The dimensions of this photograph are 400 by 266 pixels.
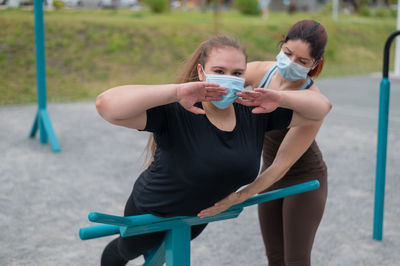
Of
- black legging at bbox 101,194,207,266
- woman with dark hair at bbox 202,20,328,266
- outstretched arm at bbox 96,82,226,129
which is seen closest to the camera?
outstretched arm at bbox 96,82,226,129

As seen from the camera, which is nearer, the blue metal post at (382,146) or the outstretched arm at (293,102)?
the outstretched arm at (293,102)

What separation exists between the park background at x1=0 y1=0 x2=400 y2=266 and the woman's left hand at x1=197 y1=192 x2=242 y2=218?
606mm

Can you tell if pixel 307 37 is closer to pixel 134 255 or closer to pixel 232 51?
pixel 232 51

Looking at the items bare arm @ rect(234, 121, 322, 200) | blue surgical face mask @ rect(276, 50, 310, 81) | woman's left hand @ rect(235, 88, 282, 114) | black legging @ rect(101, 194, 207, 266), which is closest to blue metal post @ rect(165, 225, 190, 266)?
black legging @ rect(101, 194, 207, 266)

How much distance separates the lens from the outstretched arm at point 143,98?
59.9 inches

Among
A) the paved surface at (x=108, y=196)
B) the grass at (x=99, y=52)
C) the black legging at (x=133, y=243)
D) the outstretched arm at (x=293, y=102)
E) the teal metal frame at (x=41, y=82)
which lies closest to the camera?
the outstretched arm at (x=293, y=102)

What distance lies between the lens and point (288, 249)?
2.37 metres

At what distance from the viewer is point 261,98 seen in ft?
5.40

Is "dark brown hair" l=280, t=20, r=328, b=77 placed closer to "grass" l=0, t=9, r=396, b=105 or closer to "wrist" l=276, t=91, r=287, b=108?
"wrist" l=276, t=91, r=287, b=108

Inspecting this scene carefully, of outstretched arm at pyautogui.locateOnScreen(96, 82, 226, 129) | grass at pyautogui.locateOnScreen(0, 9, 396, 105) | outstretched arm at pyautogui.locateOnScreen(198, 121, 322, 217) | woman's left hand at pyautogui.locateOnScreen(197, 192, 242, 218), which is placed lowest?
grass at pyautogui.locateOnScreen(0, 9, 396, 105)

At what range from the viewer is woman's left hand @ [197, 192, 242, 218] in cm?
182

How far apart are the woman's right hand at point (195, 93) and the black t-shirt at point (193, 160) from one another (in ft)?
0.42

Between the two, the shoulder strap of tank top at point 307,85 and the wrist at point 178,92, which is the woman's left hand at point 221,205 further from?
the shoulder strap of tank top at point 307,85

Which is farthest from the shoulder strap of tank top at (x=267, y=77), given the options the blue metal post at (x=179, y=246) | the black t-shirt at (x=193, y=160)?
the blue metal post at (x=179, y=246)
